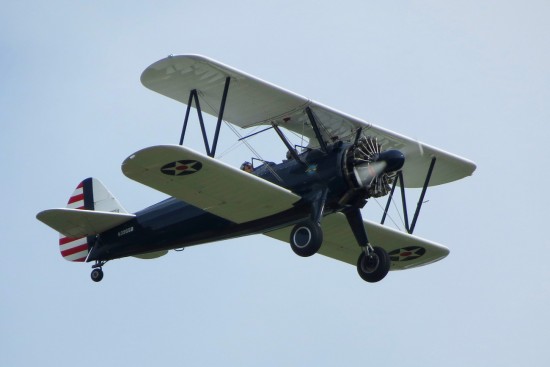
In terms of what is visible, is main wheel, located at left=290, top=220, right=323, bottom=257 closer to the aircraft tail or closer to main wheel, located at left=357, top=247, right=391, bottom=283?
main wheel, located at left=357, top=247, right=391, bottom=283

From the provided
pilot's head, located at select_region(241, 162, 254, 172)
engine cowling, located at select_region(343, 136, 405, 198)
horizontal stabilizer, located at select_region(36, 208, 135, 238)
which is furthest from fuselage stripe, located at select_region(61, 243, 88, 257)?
engine cowling, located at select_region(343, 136, 405, 198)

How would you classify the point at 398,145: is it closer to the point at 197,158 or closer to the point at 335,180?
the point at 335,180

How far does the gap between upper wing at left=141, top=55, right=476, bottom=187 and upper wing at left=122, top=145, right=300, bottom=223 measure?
1.52 m

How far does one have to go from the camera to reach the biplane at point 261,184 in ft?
70.0

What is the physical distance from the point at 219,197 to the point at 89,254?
372 centimetres

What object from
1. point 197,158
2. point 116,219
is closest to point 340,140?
point 197,158

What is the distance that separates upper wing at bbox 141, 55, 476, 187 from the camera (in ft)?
71.1

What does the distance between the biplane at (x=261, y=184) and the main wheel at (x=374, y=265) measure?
2 cm

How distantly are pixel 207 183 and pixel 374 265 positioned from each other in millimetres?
3178

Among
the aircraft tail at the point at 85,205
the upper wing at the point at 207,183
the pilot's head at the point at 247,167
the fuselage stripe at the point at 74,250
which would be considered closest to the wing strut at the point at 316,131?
the upper wing at the point at 207,183

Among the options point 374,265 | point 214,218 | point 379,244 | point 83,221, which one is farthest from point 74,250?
point 374,265

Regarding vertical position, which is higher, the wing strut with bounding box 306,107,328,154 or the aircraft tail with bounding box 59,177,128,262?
the wing strut with bounding box 306,107,328,154

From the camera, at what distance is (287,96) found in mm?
21969

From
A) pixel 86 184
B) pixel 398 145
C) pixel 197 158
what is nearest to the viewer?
pixel 197 158
